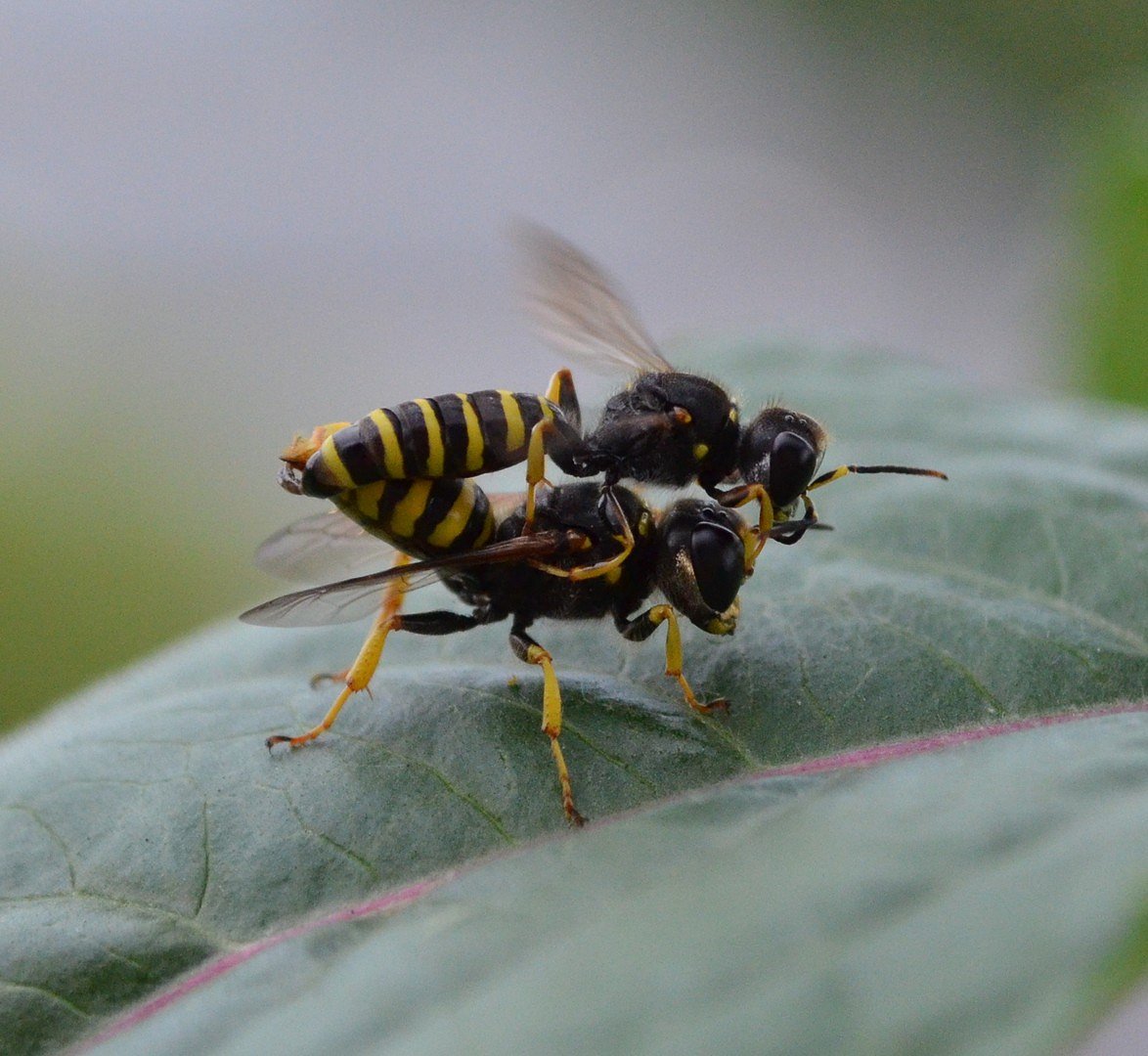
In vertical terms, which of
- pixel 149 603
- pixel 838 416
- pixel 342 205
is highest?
pixel 838 416

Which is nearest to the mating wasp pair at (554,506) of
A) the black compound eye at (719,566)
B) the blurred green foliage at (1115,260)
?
the black compound eye at (719,566)

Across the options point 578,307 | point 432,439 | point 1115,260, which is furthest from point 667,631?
point 1115,260

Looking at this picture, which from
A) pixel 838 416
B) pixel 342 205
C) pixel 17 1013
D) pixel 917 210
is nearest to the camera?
pixel 17 1013

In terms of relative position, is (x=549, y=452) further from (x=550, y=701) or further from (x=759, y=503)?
(x=550, y=701)

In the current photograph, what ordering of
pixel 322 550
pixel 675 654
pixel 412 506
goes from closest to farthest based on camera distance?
pixel 675 654 < pixel 412 506 < pixel 322 550

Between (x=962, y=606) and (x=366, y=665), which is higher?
(x=962, y=606)

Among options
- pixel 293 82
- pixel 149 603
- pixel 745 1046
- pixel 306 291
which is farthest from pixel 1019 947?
pixel 293 82

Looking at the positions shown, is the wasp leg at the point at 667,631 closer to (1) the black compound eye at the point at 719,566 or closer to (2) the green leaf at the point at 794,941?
(1) the black compound eye at the point at 719,566

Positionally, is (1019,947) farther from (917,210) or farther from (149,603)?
(917,210)
